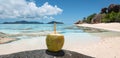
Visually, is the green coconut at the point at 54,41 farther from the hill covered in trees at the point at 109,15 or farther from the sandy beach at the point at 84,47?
the hill covered in trees at the point at 109,15

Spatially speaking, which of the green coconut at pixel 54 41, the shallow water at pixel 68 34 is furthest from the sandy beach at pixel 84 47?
the green coconut at pixel 54 41

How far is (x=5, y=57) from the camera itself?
4.47 metres

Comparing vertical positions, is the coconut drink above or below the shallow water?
above

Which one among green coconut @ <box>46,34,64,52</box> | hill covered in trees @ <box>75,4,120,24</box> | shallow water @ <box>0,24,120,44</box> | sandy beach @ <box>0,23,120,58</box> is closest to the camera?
green coconut @ <box>46,34,64,52</box>

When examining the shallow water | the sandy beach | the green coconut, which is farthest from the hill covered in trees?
the green coconut

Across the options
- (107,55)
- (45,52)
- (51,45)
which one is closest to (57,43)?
(51,45)

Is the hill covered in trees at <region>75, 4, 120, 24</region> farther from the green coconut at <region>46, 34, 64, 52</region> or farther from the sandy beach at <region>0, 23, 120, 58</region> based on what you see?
the green coconut at <region>46, 34, 64, 52</region>

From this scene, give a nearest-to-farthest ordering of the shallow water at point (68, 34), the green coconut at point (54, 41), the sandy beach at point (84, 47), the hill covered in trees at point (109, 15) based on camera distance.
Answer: the green coconut at point (54, 41) → the sandy beach at point (84, 47) → the shallow water at point (68, 34) → the hill covered in trees at point (109, 15)

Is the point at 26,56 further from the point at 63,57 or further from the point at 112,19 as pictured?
the point at 112,19

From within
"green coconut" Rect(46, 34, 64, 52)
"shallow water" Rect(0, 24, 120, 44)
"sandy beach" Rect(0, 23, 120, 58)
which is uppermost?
"green coconut" Rect(46, 34, 64, 52)

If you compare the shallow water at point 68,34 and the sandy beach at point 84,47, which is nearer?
the sandy beach at point 84,47

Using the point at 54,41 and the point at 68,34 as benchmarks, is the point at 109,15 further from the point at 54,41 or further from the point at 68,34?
the point at 54,41

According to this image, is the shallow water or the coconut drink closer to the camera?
the coconut drink

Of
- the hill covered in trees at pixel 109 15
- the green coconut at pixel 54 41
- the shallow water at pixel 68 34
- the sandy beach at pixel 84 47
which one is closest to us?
the green coconut at pixel 54 41
